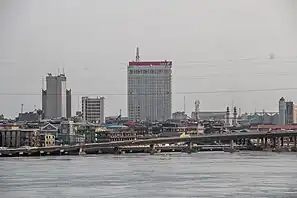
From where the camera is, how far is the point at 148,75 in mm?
56062

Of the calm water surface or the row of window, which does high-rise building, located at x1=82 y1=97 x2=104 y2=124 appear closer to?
the row of window

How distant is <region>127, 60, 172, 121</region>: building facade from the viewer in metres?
56.2

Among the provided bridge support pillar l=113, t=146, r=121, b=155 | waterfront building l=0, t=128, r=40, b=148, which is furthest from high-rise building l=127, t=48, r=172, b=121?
bridge support pillar l=113, t=146, r=121, b=155

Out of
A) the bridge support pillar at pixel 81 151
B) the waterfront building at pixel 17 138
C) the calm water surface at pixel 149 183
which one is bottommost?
the calm water surface at pixel 149 183

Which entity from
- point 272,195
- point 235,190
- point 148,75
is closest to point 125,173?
point 235,190

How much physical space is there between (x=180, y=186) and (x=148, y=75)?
44257 mm

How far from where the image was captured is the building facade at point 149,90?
5616 centimetres

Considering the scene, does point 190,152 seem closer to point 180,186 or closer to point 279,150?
point 279,150

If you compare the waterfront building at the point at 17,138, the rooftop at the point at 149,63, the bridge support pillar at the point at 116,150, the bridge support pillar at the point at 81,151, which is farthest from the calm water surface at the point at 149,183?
the rooftop at the point at 149,63

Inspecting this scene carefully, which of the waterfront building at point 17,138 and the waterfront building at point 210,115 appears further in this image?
the waterfront building at point 210,115

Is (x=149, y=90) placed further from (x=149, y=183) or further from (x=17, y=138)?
(x=149, y=183)

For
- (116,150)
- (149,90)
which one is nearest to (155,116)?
(149,90)

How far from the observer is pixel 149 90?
5716 cm

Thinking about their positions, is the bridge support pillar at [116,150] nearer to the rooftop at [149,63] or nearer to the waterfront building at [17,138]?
the waterfront building at [17,138]
